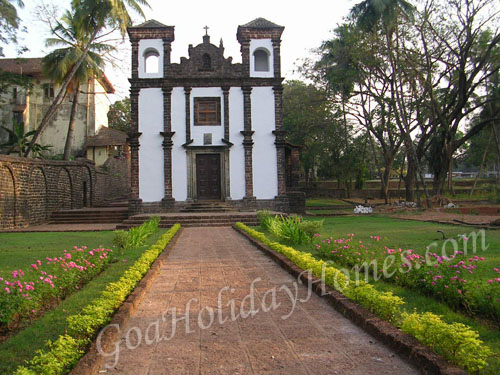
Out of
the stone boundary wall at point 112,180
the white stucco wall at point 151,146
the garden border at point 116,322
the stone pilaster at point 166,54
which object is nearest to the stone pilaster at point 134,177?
the white stucco wall at point 151,146

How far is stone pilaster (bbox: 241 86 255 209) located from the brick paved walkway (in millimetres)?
14249

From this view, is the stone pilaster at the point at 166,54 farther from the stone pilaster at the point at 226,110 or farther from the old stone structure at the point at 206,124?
the stone pilaster at the point at 226,110

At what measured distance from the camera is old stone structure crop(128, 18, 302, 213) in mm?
20562

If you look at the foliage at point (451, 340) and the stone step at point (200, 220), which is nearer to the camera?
the foliage at point (451, 340)

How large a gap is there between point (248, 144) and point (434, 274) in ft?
53.1

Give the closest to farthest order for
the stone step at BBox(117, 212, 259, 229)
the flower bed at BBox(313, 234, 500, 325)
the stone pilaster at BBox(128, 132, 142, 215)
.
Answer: the flower bed at BBox(313, 234, 500, 325) → the stone step at BBox(117, 212, 259, 229) → the stone pilaster at BBox(128, 132, 142, 215)

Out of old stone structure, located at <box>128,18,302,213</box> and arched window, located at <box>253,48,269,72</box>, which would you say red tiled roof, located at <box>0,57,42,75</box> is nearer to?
old stone structure, located at <box>128,18,302,213</box>

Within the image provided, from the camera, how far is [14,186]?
17656mm

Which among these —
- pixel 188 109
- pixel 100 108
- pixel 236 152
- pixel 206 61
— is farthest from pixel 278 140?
pixel 100 108

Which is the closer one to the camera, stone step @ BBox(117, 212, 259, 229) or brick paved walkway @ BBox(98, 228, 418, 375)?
brick paved walkway @ BBox(98, 228, 418, 375)

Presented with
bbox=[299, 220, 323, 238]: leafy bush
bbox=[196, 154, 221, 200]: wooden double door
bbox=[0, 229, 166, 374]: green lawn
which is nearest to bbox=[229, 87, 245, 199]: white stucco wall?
bbox=[196, 154, 221, 200]: wooden double door

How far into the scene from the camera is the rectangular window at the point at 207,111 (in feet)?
68.6

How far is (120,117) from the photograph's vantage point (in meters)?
44.0

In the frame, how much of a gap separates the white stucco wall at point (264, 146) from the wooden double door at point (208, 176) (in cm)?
181
